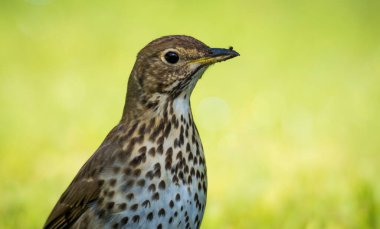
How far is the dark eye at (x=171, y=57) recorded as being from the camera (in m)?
4.98

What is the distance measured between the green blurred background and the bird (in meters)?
1.83

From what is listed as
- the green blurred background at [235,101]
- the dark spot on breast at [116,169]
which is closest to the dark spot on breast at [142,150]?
the dark spot on breast at [116,169]

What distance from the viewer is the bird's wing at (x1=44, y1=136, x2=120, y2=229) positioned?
4988 millimetres

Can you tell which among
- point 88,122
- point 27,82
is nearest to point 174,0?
point 27,82

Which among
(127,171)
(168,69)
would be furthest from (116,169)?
(168,69)

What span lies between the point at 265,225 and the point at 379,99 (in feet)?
8.45

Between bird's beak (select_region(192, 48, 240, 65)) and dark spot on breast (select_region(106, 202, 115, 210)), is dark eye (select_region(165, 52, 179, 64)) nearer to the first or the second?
bird's beak (select_region(192, 48, 240, 65))

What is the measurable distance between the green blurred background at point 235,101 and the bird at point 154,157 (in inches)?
71.9

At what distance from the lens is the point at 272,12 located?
36.2 ft

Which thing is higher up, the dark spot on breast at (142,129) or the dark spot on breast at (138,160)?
the dark spot on breast at (142,129)

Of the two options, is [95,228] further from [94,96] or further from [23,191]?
[94,96]

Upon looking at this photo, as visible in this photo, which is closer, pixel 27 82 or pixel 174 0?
pixel 27 82

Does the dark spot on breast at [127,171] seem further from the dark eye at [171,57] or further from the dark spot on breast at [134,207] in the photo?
the dark eye at [171,57]

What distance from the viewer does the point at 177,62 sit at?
498 centimetres
